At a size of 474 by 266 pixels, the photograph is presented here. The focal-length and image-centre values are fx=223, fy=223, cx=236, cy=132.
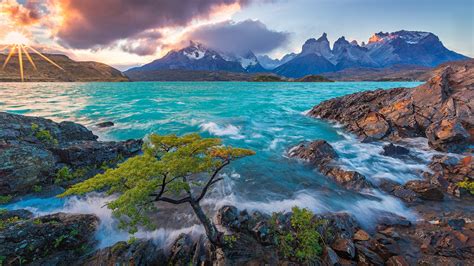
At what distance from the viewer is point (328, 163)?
19984mm

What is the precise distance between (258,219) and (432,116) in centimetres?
2787

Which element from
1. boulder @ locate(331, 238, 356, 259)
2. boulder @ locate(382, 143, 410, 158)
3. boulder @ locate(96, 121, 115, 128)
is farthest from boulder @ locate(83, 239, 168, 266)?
boulder @ locate(96, 121, 115, 128)

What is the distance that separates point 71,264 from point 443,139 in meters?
31.0

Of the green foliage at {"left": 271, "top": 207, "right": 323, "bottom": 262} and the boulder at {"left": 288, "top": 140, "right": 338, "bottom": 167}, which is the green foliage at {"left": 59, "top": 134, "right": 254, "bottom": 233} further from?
the boulder at {"left": 288, "top": 140, "right": 338, "bottom": 167}

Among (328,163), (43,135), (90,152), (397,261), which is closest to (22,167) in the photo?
(90,152)

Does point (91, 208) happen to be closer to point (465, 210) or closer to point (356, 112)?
point (465, 210)

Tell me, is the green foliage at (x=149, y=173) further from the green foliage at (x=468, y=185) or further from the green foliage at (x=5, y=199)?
the green foliage at (x=468, y=185)

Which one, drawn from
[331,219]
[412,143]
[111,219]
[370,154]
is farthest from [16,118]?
[412,143]

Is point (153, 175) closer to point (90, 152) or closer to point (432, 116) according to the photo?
point (90, 152)

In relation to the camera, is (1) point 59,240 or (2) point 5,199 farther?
(2) point 5,199

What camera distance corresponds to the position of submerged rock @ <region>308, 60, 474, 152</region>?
22656 millimetres

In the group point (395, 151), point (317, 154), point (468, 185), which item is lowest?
point (468, 185)

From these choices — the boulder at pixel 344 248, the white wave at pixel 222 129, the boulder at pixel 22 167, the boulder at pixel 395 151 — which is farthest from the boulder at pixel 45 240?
the boulder at pixel 395 151

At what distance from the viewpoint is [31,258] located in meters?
9.09
